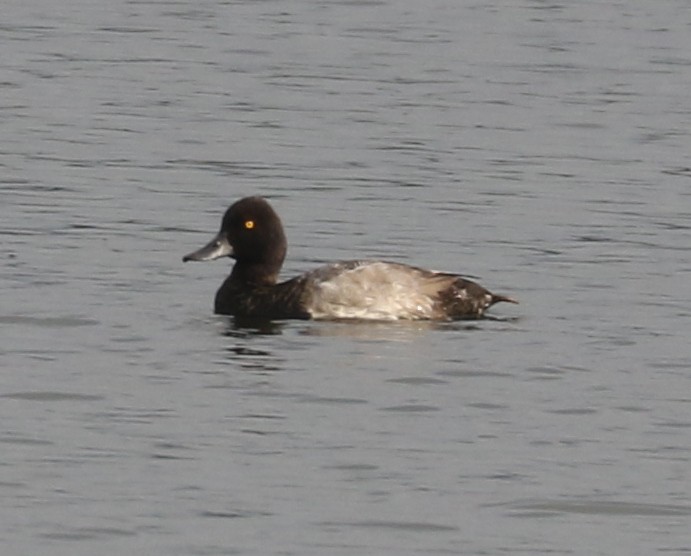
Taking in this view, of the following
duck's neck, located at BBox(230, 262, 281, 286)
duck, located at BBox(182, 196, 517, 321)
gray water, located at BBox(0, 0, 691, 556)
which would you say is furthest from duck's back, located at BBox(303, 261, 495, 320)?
duck's neck, located at BBox(230, 262, 281, 286)

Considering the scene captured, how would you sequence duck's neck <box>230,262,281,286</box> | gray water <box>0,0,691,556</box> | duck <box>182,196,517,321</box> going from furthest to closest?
1. duck's neck <box>230,262,281,286</box>
2. duck <box>182,196,517,321</box>
3. gray water <box>0,0,691,556</box>

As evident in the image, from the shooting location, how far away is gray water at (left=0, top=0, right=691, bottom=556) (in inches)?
452

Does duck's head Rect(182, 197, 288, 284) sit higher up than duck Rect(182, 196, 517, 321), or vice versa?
duck's head Rect(182, 197, 288, 284)

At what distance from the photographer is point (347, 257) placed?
18.5 metres

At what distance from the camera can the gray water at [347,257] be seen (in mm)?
11484

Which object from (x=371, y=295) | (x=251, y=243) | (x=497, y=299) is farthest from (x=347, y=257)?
(x=497, y=299)

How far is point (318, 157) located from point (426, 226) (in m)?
3.40

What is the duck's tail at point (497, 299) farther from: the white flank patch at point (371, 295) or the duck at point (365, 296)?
the white flank patch at point (371, 295)

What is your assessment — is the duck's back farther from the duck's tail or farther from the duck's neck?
the duck's neck

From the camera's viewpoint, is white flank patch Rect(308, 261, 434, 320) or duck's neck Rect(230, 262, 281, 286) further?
duck's neck Rect(230, 262, 281, 286)

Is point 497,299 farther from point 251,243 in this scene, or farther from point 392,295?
point 251,243

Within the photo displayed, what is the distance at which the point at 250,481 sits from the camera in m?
11.8

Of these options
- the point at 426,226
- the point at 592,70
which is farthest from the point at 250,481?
the point at 592,70

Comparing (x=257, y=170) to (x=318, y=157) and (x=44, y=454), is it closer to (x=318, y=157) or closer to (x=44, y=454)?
(x=318, y=157)
